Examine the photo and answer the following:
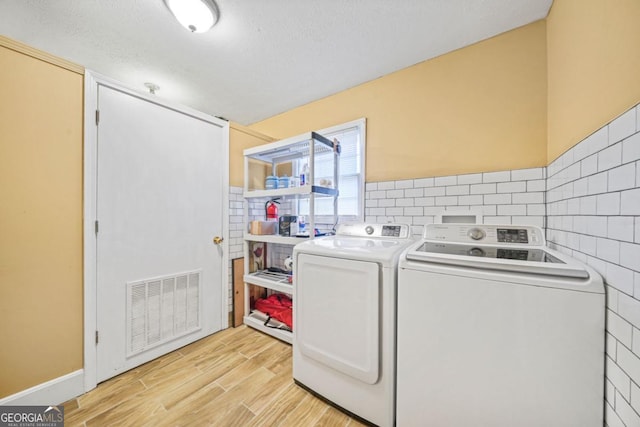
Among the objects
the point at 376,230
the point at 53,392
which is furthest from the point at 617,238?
the point at 53,392

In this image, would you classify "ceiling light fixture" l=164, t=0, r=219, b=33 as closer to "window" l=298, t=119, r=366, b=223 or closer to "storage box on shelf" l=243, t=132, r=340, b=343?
"storage box on shelf" l=243, t=132, r=340, b=343

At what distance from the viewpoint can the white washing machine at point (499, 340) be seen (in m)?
0.78

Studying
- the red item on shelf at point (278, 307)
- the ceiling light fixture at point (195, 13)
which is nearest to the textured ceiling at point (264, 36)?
the ceiling light fixture at point (195, 13)

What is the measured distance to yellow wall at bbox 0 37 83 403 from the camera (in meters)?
1.21

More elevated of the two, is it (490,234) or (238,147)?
(238,147)

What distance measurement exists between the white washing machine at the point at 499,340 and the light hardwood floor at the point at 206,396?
0.61 meters

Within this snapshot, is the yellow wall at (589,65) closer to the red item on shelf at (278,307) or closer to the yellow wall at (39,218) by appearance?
the red item on shelf at (278,307)

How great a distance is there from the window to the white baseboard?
6.75 ft

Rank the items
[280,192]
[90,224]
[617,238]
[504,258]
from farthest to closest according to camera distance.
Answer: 1. [280,192]
2. [90,224]
3. [504,258]
4. [617,238]

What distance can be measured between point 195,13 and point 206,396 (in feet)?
7.80

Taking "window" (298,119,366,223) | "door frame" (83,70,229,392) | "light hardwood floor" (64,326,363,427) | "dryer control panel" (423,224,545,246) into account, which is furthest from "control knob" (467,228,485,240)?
"door frame" (83,70,229,392)

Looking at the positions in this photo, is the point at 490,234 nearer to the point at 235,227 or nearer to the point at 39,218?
the point at 235,227

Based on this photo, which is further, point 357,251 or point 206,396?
point 206,396

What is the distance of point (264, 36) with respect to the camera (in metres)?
1.62
